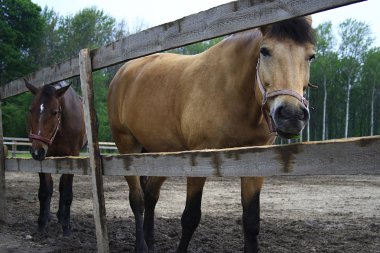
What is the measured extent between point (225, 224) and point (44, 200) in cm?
258

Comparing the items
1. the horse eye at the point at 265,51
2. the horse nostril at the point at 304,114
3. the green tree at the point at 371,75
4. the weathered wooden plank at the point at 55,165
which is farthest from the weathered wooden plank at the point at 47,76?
the green tree at the point at 371,75

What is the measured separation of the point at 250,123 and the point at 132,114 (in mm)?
1875

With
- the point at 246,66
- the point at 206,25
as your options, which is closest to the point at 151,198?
the point at 246,66

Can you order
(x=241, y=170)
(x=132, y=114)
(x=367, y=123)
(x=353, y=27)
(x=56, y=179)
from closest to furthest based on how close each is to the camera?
(x=241, y=170) → (x=132, y=114) → (x=56, y=179) → (x=353, y=27) → (x=367, y=123)

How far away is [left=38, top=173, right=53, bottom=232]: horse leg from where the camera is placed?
17.8 ft

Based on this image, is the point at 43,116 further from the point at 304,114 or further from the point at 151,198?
the point at 304,114

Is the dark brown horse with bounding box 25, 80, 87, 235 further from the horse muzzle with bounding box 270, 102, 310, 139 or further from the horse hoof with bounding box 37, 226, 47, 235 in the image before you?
the horse muzzle with bounding box 270, 102, 310, 139

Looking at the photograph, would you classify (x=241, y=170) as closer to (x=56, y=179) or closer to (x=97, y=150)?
(x=97, y=150)

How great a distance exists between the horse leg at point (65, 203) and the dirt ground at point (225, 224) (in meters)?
0.13

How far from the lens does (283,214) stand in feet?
20.7

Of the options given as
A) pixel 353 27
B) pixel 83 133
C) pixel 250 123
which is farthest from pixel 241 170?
pixel 353 27

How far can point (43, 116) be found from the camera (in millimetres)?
5254

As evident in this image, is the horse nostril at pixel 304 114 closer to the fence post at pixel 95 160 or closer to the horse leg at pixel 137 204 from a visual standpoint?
the fence post at pixel 95 160

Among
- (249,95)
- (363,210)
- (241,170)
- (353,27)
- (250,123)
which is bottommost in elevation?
(363,210)
